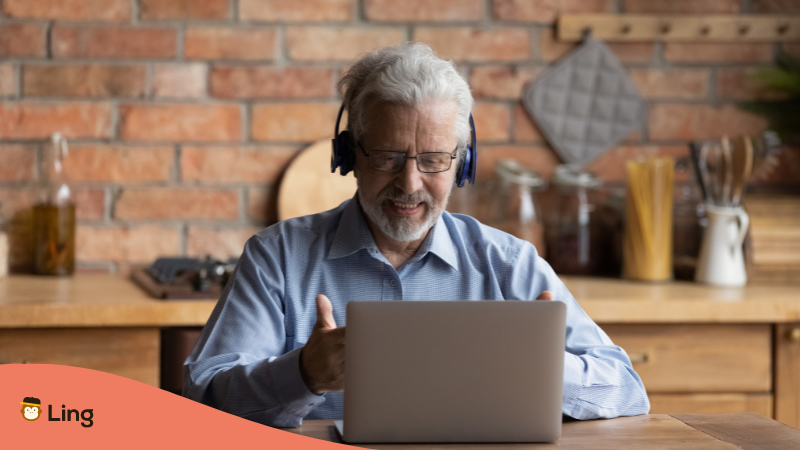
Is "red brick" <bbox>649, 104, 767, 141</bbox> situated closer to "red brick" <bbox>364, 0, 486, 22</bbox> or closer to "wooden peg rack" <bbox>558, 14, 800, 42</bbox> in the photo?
"wooden peg rack" <bbox>558, 14, 800, 42</bbox>

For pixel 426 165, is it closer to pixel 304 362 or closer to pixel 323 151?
pixel 304 362

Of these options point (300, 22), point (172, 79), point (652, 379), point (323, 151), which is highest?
point (300, 22)

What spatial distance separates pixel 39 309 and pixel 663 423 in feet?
4.33

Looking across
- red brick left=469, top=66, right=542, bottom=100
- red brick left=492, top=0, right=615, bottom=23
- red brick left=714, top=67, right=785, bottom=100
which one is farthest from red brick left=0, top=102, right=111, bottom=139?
red brick left=714, top=67, right=785, bottom=100

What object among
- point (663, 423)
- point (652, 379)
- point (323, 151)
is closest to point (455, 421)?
point (663, 423)

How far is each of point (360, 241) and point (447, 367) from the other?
51 centimetres

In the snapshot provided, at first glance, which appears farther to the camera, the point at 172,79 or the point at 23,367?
the point at 172,79

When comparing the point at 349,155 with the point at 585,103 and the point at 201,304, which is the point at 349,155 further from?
the point at 585,103

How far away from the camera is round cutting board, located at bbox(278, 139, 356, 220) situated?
2.29m

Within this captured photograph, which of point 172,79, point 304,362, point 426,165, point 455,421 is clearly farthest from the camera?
point 172,79

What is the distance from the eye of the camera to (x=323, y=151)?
2.31 metres

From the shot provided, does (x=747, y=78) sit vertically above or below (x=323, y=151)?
above

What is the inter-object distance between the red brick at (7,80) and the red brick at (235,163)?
1.65ft

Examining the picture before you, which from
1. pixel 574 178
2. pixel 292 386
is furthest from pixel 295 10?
pixel 292 386
